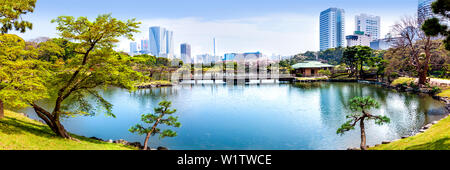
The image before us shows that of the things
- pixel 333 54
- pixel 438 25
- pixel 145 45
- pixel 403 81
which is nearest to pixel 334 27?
pixel 333 54

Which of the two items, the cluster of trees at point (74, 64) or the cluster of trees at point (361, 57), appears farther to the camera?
the cluster of trees at point (361, 57)

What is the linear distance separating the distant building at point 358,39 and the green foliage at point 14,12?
125 metres

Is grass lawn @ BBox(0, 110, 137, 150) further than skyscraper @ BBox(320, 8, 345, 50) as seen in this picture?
No

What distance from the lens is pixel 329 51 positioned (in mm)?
72562

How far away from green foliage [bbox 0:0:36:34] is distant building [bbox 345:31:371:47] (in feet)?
410

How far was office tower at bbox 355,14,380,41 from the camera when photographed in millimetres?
153375

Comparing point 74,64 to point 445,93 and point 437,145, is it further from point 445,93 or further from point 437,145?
point 445,93

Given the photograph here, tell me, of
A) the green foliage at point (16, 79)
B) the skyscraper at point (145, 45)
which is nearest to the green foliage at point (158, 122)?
the green foliage at point (16, 79)

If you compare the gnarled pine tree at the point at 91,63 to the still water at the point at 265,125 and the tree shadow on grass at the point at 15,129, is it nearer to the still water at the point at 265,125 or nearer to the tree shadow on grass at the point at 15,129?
the tree shadow on grass at the point at 15,129

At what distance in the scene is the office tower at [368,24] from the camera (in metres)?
153

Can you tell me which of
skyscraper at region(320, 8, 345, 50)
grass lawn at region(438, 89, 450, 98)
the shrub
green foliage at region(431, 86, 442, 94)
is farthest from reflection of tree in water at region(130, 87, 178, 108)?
skyscraper at region(320, 8, 345, 50)

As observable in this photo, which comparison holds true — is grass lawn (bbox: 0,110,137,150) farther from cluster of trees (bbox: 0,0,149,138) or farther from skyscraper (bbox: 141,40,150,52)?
skyscraper (bbox: 141,40,150,52)

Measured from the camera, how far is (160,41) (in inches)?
6757
